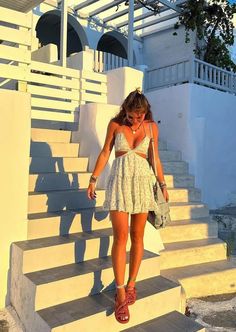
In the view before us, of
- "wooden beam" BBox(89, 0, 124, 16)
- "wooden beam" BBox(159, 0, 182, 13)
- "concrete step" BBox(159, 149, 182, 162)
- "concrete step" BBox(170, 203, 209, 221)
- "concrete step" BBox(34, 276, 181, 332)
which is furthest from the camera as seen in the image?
"wooden beam" BBox(89, 0, 124, 16)

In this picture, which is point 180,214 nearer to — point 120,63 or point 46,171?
point 46,171

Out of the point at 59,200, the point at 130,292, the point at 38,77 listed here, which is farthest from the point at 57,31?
the point at 130,292

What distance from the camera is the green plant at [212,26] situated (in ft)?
36.5

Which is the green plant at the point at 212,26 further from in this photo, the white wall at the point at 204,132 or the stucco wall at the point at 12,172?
the stucco wall at the point at 12,172

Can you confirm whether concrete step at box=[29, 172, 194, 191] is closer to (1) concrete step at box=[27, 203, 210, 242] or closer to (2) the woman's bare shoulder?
(1) concrete step at box=[27, 203, 210, 242]

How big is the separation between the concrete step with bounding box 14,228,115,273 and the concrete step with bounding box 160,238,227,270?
1.03 meters

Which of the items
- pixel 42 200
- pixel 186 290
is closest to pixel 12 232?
pixel 42 200

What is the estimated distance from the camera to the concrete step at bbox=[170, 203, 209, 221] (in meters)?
5.39

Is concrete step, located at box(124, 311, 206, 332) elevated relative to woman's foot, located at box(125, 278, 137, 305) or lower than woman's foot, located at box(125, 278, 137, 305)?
lower

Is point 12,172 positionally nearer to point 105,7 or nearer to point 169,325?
point 169,325

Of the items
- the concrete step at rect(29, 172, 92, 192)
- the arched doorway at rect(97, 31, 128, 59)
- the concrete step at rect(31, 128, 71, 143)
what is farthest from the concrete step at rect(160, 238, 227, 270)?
the arched doorway at rect(97, 31, 128, 59)

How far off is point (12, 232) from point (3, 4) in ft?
18.9

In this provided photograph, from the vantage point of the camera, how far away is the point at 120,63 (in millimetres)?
9766

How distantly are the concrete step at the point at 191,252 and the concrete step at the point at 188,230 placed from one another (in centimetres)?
10
